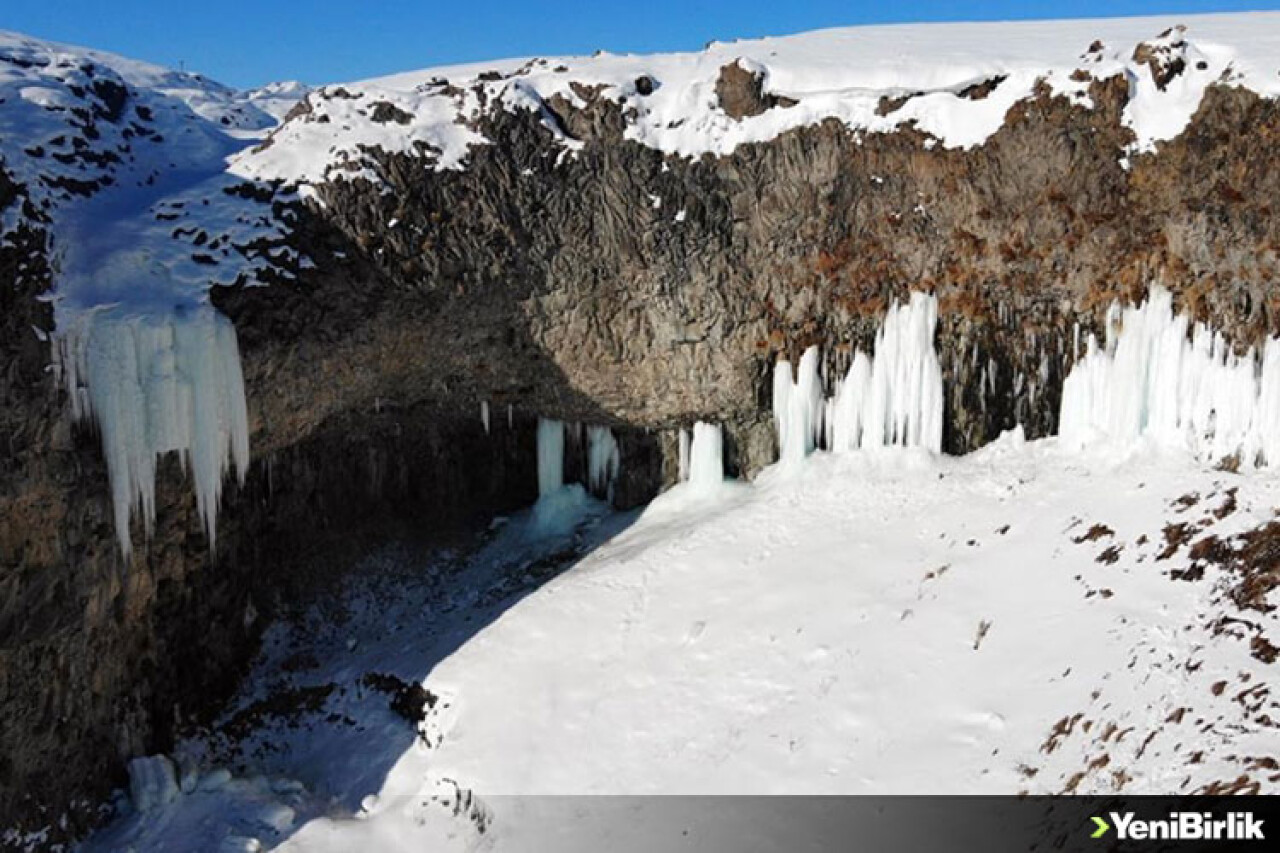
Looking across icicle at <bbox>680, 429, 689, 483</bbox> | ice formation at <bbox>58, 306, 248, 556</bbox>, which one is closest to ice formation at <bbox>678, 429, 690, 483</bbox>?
icicle at <bbox>680, 429, 689, 483</bbox>

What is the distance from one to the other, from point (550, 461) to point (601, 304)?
3.94 meters

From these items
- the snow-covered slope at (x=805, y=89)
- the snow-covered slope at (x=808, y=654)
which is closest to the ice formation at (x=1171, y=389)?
the snow-covered slope at (x=808, y=654)

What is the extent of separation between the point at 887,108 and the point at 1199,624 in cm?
1081

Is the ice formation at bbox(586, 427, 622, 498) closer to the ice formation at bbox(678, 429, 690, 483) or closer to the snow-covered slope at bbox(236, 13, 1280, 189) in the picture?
the ice formation at bbox(678, 429, 690, 483)

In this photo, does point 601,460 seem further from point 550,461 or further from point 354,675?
point 354,675

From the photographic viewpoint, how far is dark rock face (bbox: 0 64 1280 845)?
15.6 meters

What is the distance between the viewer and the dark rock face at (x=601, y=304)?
15609 millimetres

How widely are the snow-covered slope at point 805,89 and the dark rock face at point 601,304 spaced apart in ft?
1.08

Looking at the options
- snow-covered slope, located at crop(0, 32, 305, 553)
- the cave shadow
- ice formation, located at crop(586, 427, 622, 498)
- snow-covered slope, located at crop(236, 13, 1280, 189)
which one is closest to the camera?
snow-covered slope, located at crop(0, 32, 305, 553)

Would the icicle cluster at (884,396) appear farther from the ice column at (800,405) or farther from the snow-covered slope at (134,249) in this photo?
the snow-covered slope at (134,249)

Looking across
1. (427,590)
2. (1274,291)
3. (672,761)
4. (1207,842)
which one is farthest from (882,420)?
(1207,842)

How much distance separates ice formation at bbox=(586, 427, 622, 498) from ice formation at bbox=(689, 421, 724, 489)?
1828 millimetres

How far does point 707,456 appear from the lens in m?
20.4

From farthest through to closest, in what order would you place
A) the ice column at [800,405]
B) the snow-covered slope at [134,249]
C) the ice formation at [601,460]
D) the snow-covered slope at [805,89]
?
the ice formation at [601,460] → the ice column at [800,405] → the snow-covered slope at [805,89] → the snow-covered slope at [134,249]
